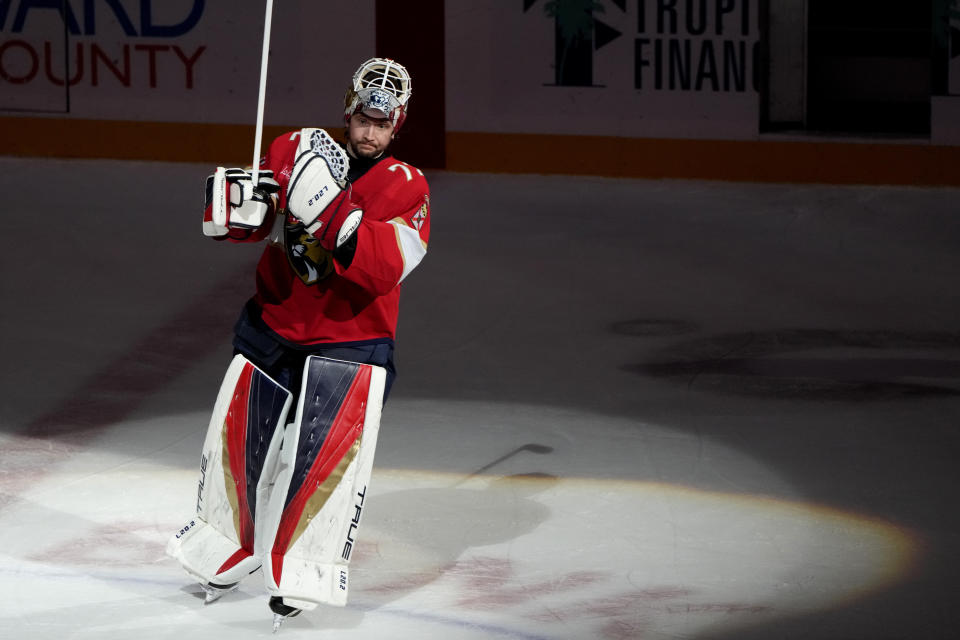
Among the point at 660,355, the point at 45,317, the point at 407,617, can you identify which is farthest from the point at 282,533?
the point at 45,317

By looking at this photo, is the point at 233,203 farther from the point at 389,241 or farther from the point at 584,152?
the point at 584,152

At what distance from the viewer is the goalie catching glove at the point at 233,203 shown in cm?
329

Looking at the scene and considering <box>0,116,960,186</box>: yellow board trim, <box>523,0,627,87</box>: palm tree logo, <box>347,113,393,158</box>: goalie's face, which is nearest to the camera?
<box>347,113,393,158</box>: goalie's face

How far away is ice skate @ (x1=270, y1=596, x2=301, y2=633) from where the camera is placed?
345 cm

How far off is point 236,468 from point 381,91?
2.95ft

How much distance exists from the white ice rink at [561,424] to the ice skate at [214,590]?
30 mm

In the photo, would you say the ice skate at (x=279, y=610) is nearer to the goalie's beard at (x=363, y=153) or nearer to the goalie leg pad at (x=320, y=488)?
the goalie leg pad at (x=320, y=488)

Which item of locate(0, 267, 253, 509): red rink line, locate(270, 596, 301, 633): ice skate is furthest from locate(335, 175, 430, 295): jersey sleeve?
locate(0, 267, 253, 509): red rink line

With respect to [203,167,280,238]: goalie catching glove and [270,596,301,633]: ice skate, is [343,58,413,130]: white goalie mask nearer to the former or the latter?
[203,167,280,238]: goalie catching glove

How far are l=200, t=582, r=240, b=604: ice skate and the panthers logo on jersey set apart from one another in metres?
0.74

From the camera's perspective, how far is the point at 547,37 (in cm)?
1011

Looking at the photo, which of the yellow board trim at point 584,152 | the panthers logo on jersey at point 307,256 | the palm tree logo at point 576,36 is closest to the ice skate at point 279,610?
the panthers logo on jersey at point 307,256

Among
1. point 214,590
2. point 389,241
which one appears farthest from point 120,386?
point 389,241

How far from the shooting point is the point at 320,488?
3.45 m
